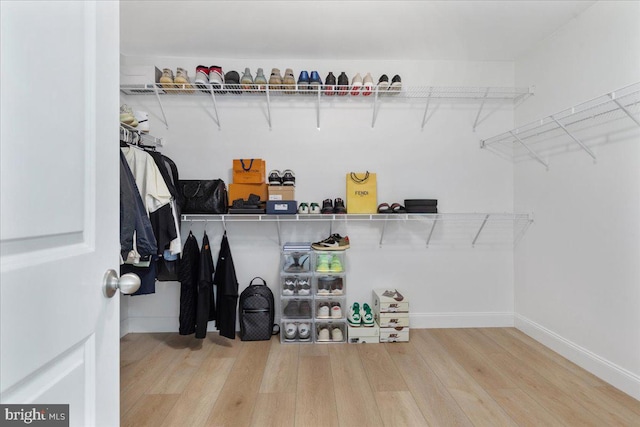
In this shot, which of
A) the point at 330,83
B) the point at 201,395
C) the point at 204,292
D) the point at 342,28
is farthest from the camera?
the point at 330,83

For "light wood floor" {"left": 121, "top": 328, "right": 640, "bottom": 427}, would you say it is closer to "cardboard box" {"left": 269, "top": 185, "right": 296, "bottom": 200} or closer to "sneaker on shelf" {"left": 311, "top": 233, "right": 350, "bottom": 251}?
"sneaker on shelf" {"left": 311, "top": 233, "right": 350, "bottom": 251}

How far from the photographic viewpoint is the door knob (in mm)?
711


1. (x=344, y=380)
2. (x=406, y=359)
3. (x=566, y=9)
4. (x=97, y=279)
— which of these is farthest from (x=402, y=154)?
(x=97, y=279)

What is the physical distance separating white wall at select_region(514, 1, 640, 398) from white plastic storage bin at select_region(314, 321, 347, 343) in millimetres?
1649

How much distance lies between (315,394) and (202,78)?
2.59 meters

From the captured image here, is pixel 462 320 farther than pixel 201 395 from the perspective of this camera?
Yes

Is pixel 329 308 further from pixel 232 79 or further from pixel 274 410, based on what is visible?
pixel 232 79

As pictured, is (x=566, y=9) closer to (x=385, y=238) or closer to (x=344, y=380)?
(x=385, y=238)

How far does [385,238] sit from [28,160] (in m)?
2.90

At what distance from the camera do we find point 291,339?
2.83 meters

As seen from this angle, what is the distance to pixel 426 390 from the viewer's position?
82.0 inches

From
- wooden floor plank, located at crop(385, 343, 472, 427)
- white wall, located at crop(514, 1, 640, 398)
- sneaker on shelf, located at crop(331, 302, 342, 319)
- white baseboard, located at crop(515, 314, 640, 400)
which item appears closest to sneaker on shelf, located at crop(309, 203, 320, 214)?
sneaker on shelf, located at crop(331, 302, 342, 319)

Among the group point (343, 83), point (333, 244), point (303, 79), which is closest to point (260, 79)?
point (303, 79)
